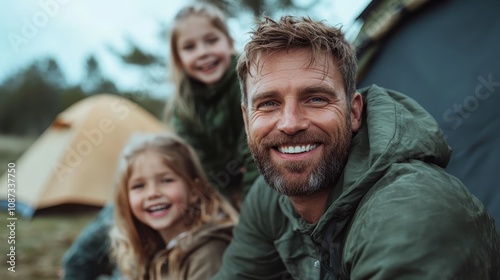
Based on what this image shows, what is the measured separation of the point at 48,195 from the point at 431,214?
4.71m

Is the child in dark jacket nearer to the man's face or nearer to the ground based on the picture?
the ground

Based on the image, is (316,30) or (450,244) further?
(316,30)

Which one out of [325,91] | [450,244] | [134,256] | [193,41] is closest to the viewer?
[450,244]

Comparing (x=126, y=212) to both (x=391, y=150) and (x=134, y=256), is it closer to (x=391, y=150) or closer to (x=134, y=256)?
(x=134, y=256)

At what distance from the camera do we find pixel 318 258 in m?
1.78

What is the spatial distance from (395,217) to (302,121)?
→ 0.45m

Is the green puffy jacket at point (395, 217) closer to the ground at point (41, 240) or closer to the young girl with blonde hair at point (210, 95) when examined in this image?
the young girl with blonde hair at point (210, 95)

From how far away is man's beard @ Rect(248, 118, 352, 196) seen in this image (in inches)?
66.3

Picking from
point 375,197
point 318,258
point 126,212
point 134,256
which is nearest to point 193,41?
point 126,212

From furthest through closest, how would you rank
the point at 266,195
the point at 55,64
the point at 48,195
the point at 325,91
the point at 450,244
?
the point at 55,64 < the point at 48,195 < the point at 266,195 < the point at 325,91 < the point at 450,244

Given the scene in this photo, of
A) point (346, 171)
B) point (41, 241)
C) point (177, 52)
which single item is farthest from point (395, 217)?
point (41, 241)

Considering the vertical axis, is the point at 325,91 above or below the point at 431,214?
above

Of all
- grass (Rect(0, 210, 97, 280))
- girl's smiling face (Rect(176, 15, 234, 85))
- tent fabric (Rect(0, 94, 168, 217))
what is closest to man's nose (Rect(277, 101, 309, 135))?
girl's smiling face (Rect(176, 15, 234, 85))

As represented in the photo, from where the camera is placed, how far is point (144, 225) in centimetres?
291
